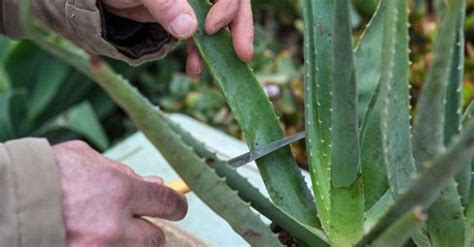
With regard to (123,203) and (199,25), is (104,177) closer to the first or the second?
(123,203)

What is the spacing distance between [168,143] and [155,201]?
181mm

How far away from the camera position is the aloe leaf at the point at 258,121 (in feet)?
3.05

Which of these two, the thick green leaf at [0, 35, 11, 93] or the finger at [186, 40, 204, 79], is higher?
the finger at [186, 40, 204, 79]

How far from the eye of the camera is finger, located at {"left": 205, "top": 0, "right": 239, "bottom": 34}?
38.5 inches

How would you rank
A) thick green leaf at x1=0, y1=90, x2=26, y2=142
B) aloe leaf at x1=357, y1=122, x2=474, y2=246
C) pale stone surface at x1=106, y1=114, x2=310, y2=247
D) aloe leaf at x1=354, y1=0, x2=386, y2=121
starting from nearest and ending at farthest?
aloe leaf at x1=357, y1=122, x2=474, y2=246 < aloe leaf at x1=354, y1=0, x2=386, y2=121 < pale stone surface at x1=106, y1=114, x2=310, y2=247 < thick green leaf at x1=0, y1=90, x2=26, y2=142

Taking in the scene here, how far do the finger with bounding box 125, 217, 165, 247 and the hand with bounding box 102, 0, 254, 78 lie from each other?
21cm

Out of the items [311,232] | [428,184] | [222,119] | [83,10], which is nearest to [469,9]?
[222,119]

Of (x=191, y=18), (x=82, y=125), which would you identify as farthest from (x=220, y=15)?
(x=82, y=125)

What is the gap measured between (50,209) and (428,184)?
362 mm

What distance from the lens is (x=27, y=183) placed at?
2.79 feet

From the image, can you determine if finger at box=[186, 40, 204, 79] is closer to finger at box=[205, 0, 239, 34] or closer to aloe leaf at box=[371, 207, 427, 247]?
finger at box=[205, 0, 239, 34]

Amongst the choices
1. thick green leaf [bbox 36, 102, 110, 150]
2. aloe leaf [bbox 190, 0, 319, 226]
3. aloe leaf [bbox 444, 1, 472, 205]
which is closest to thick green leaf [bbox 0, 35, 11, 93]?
thick green leaf [bbox 36, 102, 110, 150]

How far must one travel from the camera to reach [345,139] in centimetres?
82

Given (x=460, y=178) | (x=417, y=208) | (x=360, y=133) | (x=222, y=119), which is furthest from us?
(x=222, y=119)
